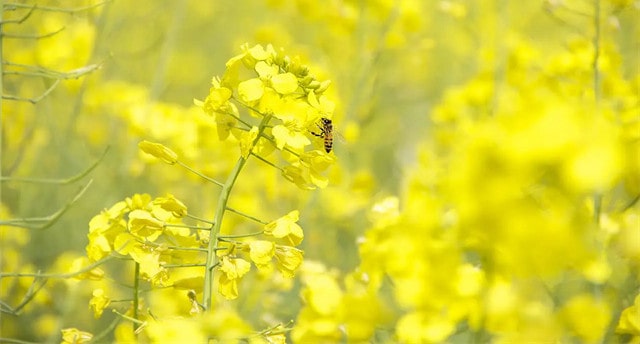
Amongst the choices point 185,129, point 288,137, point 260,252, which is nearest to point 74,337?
point 260,252

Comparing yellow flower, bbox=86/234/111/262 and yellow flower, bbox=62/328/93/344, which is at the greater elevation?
yellow flower, bbox=86/234/111/262

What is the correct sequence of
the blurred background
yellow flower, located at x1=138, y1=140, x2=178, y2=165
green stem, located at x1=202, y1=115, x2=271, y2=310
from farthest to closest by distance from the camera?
1. the blurred background
2. yellow flower, located at x1=138, y1=140, x2=178, y2=165
3. green stem, located at x1=202, y1=115, x2=271, y2=310

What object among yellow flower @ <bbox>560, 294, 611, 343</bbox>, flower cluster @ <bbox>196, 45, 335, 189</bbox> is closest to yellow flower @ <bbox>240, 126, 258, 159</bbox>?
flower cluster @ <bbox>196, 45, 335, 189</bbox>

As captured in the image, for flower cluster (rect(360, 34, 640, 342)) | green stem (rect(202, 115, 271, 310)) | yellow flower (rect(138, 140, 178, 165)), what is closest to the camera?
flower cluster (rect(360, 34, 640, 342))

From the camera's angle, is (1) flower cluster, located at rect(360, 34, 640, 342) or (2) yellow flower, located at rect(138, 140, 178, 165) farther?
(2) yellow flower, located at rect(138, 140, 178, 165)

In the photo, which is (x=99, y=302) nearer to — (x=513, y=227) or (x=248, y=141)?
(x=248, y=141)

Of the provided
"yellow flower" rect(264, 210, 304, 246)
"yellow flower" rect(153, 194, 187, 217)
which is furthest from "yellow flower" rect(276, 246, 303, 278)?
"yellow flower" rect(153, 194, 187, 217)

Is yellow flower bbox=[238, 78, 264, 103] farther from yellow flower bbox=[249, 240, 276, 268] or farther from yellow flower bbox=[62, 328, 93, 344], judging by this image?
yellow flower bbox=[62, 328, 93, 344]

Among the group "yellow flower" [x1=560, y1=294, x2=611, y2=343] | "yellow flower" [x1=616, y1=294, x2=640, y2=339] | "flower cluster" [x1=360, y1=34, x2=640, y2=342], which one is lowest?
"yellow flower" [x1=560, y1=294, x2=611, y2=343]

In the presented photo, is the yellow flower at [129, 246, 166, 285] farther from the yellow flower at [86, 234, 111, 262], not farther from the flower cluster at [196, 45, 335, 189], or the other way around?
the flower cluster at [196, 45, 335, 189]
